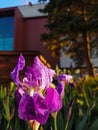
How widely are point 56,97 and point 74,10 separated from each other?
1985 centimetres

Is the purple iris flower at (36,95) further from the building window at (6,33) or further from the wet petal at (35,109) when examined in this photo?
the building window at (6,33)

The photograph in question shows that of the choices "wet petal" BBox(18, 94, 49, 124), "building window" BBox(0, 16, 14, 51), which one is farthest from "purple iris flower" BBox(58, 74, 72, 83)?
"building window" BBox(0, 16, 14, 51)

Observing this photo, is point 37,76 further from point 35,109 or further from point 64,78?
point 64,78

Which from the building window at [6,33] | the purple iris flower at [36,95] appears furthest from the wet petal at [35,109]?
the building window at [6,33]

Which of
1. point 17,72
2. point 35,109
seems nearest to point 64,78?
point 17,72

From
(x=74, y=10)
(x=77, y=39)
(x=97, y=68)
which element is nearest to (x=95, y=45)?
(x=77, y=39)

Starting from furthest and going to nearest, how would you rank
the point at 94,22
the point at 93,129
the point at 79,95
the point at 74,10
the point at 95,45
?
the point at 95,45 → the point at 74,10 → the point at 94,22 → the point at 79,95 → the point at 93,129

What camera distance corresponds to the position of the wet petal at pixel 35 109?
1360 mm

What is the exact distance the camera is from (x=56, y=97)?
142 cm

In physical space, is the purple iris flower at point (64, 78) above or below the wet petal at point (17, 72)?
above

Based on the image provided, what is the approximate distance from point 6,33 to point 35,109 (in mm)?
33183

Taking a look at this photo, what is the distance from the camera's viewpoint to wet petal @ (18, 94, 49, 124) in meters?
1.36

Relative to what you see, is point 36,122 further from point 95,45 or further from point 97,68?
point 97,68

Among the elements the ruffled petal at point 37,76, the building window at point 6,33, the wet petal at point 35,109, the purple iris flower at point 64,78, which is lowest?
the wet petal at point 35,109
